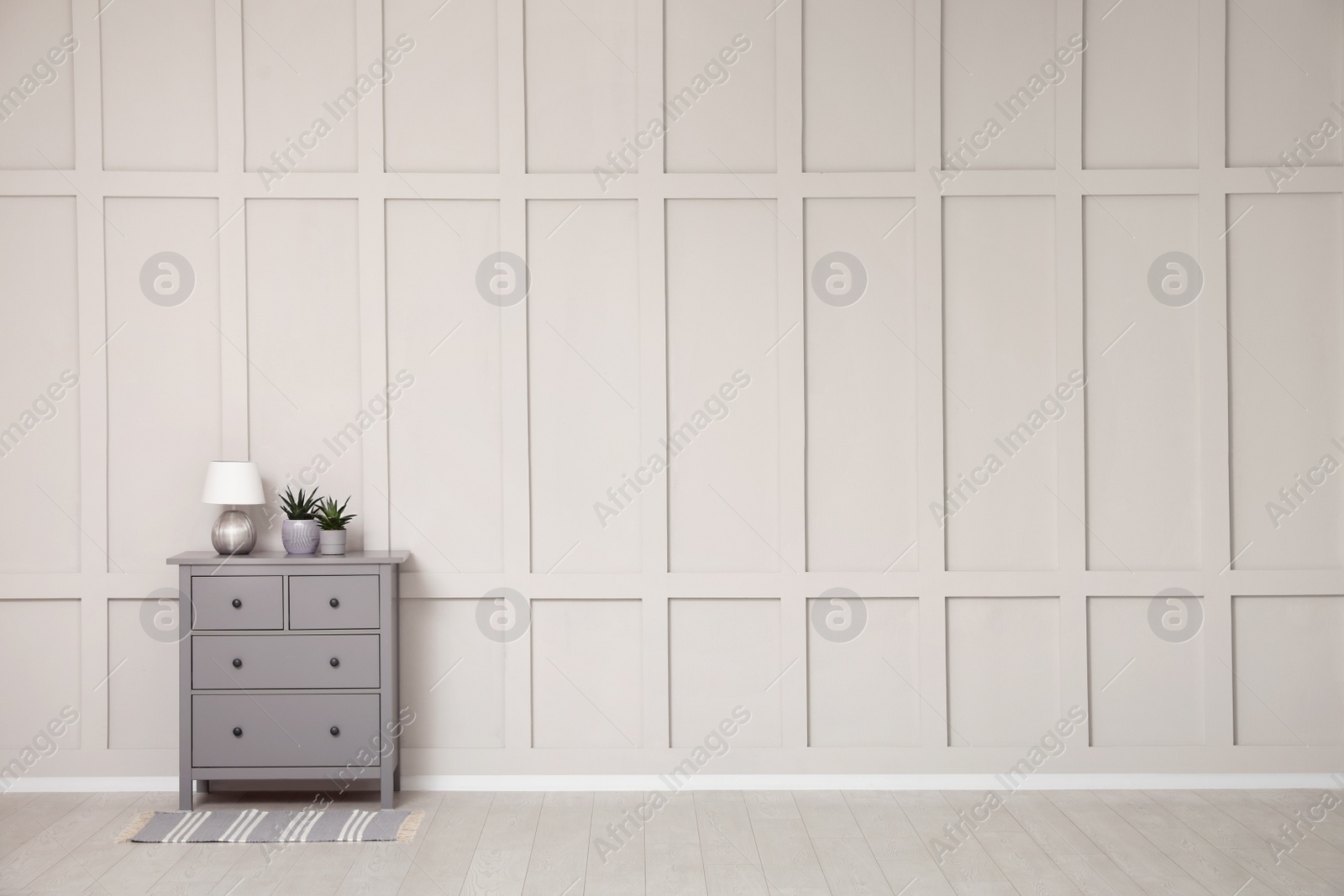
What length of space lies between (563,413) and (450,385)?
48 centimetres

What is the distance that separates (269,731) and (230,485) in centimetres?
94

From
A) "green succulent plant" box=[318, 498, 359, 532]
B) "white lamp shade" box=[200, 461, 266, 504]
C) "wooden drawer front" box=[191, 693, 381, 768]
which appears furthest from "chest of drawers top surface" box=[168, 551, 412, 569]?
"wooden drawer front" box=[191, 693, 381, 768]

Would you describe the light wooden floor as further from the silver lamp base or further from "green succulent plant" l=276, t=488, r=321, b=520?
"green succulent plant" l=276, t=488, r=321, b=520

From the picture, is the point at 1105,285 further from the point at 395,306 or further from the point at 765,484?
the point at 395,306

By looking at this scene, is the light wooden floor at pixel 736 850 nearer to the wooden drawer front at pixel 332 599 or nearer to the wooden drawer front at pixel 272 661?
the wooden drawer front at pixel 272 661

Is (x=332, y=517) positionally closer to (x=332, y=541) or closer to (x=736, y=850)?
(x=332, y=541)

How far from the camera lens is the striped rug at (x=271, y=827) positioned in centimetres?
327

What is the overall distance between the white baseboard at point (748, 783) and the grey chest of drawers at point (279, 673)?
0.44 meters

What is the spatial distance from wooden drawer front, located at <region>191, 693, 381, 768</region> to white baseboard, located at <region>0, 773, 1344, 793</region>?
44 cm


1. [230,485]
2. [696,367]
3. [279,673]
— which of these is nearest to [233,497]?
[230,485]

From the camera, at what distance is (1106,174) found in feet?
12.4

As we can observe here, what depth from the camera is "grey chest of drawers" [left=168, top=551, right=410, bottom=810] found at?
3430 mm

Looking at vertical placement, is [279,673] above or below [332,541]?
below

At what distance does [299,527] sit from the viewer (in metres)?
3.54
